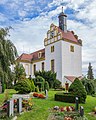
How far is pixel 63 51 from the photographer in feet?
149

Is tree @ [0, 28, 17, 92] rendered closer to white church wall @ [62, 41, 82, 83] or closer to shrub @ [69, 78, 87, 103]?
shrub @ [69, 78, 87, 103]

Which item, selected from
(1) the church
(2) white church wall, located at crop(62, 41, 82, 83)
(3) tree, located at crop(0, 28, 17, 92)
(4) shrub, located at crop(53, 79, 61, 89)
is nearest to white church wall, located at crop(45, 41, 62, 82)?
(1) the church

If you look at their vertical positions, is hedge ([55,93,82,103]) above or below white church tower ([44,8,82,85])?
below

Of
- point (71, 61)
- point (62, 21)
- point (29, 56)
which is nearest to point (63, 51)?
point (71, 61)

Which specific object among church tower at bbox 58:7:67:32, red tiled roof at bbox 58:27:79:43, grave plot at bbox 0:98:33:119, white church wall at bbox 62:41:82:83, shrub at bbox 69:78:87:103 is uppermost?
church tower at bbox 58:7:67:32

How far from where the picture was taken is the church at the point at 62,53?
4512 centimetres

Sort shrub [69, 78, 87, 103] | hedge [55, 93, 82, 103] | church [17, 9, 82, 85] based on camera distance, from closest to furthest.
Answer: shrub [69, 78, 87, 103]
hedge [55, 93, 82, 103]
church [17, 9, 82, 85]

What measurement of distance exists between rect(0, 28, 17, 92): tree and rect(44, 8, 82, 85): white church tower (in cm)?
3174

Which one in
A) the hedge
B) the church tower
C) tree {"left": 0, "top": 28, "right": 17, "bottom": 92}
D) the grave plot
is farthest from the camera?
the church tower

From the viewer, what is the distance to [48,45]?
1961 inches

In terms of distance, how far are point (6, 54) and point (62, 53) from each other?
33376 mm

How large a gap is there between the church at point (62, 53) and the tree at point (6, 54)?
31.6 meters

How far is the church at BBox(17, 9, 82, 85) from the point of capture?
148 ft

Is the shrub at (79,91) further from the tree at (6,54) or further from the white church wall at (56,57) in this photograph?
the white church wall at (56,57)
